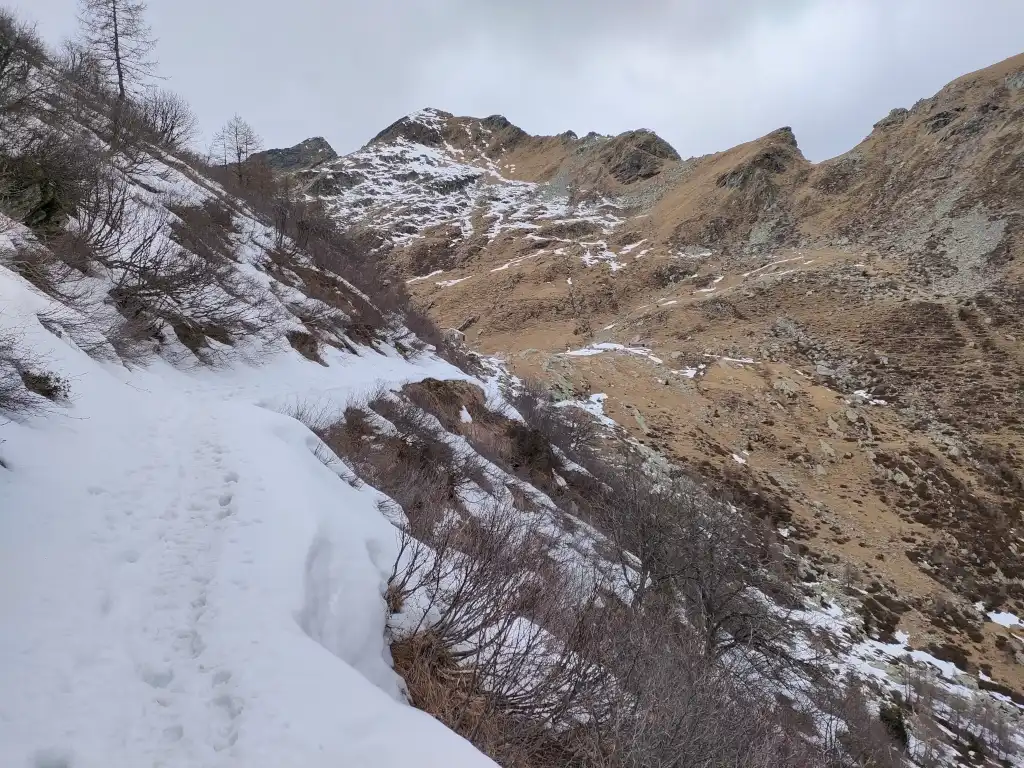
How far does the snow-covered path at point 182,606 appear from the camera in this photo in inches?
83.8

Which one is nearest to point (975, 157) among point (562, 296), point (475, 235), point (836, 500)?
point (562, 296)

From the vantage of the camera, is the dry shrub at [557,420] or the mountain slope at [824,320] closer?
the dry shrub at [557,420]

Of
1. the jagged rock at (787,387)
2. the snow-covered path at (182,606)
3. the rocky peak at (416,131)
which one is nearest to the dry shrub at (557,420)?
the jagged rock at (787,387)

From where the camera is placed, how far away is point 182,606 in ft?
9.57

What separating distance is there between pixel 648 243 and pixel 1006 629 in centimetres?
4221

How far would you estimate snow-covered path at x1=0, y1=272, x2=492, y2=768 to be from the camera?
2.13 m

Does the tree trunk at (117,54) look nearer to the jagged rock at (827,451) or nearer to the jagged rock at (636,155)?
the jagged rock at (827,451)

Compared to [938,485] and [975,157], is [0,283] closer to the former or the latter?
[938,485]

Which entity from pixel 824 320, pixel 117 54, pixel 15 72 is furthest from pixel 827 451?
pixel 117 54

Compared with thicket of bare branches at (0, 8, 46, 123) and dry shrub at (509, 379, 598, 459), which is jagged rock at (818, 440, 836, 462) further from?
thicket of bare branches at (0, 8, 46, 123)

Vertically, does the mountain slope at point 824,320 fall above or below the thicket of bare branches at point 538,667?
above

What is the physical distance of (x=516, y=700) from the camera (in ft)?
9.90

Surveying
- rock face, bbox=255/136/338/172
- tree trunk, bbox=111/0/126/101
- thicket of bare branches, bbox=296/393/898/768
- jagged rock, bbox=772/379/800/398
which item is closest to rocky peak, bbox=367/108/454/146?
rock face, bbox=255/136/338/172

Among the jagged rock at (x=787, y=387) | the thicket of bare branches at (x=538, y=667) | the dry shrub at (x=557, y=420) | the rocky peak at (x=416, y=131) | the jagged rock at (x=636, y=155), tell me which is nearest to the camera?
the thicket of bare branches at (x=538, y=667)
